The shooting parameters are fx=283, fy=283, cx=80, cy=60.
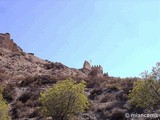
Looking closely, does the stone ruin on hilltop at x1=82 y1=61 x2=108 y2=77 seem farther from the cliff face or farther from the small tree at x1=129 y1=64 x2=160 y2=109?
the small tree at x1=129 y1=64 x2=160 y2=109

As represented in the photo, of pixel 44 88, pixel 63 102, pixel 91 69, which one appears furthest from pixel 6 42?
pixel 63 102

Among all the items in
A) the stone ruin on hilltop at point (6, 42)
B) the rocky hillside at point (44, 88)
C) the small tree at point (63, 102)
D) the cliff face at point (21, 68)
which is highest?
Answer: the stone ruin on hilltop at point (6, 42)

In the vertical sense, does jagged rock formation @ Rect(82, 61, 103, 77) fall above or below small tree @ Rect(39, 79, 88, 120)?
above

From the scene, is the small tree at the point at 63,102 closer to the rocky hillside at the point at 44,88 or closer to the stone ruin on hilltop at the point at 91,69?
the rocky hillside at the point at 44,88

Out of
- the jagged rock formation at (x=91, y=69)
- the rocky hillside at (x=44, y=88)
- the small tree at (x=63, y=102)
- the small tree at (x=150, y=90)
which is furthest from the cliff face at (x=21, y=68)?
the small tree at (x=150, y=90)

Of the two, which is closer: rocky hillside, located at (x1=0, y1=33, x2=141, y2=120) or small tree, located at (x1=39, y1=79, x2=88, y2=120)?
small tree, located at (x1=39, y1=79, x2=88, y2=120)

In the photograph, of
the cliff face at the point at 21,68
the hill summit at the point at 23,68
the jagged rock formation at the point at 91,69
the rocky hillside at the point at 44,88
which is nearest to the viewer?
the rocky hillside at the point at 44,88

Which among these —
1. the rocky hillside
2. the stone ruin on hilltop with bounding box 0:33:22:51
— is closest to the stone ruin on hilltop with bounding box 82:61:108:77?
the rocky hillside

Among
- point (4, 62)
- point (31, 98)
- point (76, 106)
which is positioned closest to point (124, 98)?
point (76, 106)

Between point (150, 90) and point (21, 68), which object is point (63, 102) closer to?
point (150, 90)

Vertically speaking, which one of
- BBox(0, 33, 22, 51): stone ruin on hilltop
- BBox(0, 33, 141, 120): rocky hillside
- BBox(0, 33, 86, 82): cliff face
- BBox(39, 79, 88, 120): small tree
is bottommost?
BBox(39, 79, 88, 120): small tree

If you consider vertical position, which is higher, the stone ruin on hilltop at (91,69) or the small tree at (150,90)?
the stone ruin on hilltop at (91,69)

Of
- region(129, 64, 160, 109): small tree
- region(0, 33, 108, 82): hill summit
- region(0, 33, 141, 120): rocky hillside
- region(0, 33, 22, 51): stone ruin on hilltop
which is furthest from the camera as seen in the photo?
region(0, 33, 22, 51): stone ruin on hilltop

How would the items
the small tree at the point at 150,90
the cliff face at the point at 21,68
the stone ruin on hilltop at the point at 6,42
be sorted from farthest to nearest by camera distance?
the stone ruin on hilltop at the point at 6,42 < the cliff face at the point at 21,68 < the small tree at the point at 150,90
